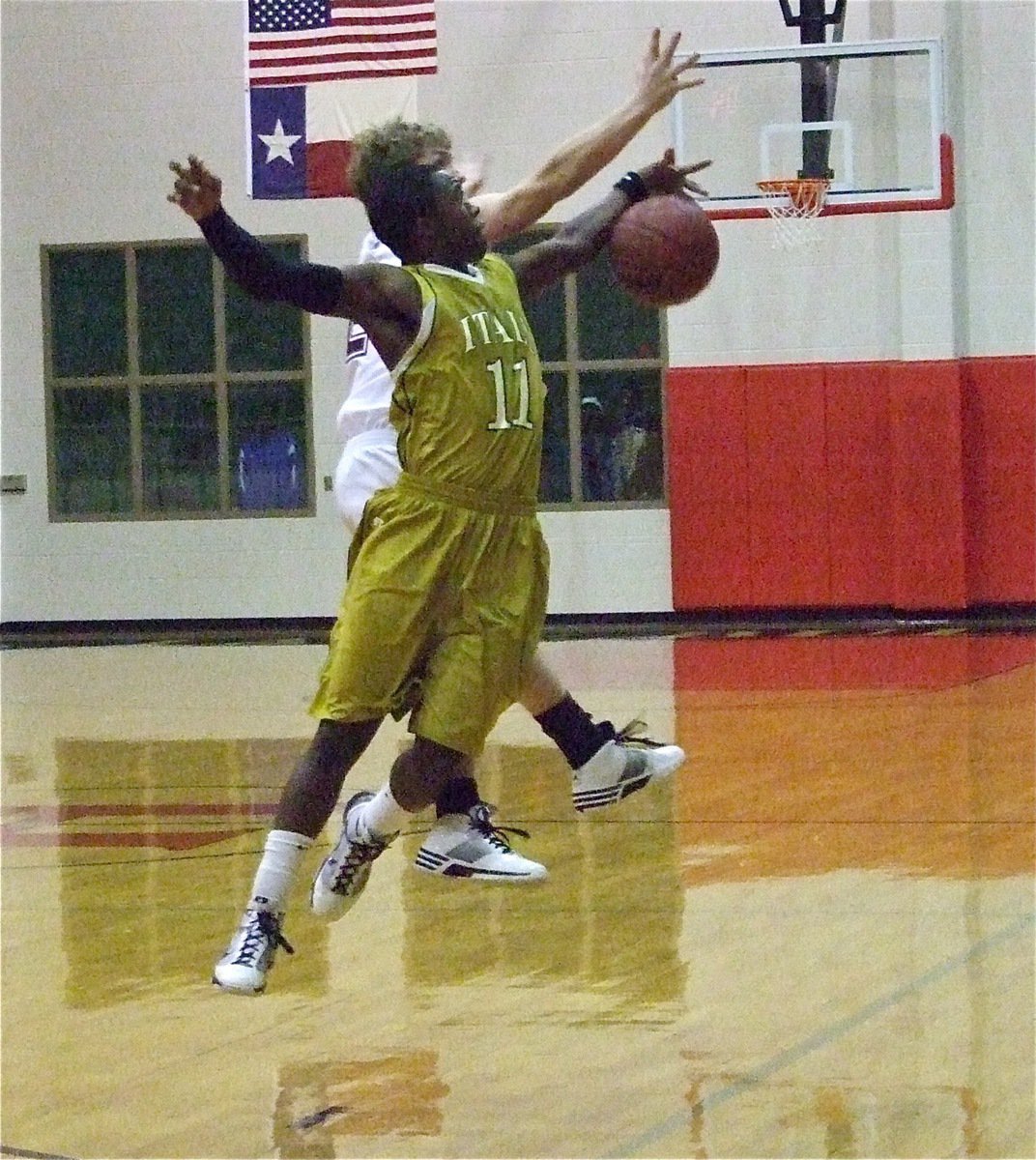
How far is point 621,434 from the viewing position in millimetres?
14305

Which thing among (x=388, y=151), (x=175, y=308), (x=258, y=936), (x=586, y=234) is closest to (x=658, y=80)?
(x=586, y=234)

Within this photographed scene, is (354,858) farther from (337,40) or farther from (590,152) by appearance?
(337,40)

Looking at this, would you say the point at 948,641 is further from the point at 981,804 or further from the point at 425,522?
the point at 425,522

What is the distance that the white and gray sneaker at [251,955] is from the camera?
411cm

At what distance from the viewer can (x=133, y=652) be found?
13.5 m

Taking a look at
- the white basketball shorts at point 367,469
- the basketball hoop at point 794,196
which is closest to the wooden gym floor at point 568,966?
the white basketball shorts at point 367,469

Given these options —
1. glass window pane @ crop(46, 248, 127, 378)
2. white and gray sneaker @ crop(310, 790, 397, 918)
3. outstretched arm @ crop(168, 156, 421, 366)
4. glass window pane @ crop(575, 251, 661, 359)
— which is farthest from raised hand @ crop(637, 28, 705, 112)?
glass window pane @ crop(46, 248, 127, 378)

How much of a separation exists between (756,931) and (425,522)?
146cm

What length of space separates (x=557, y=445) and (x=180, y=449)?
2873 mm

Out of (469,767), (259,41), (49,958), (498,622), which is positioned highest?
(259,41)

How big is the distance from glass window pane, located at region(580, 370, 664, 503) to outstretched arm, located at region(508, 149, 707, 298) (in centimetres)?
914

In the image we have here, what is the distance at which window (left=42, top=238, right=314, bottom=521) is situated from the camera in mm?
14766

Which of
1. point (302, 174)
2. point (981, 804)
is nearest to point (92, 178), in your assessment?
point (302, 174)

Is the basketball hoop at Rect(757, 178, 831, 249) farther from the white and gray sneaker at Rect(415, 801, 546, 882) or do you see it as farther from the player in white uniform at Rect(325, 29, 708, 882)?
the white and gray sneaker at Rect(415, 801, 546, 882)
